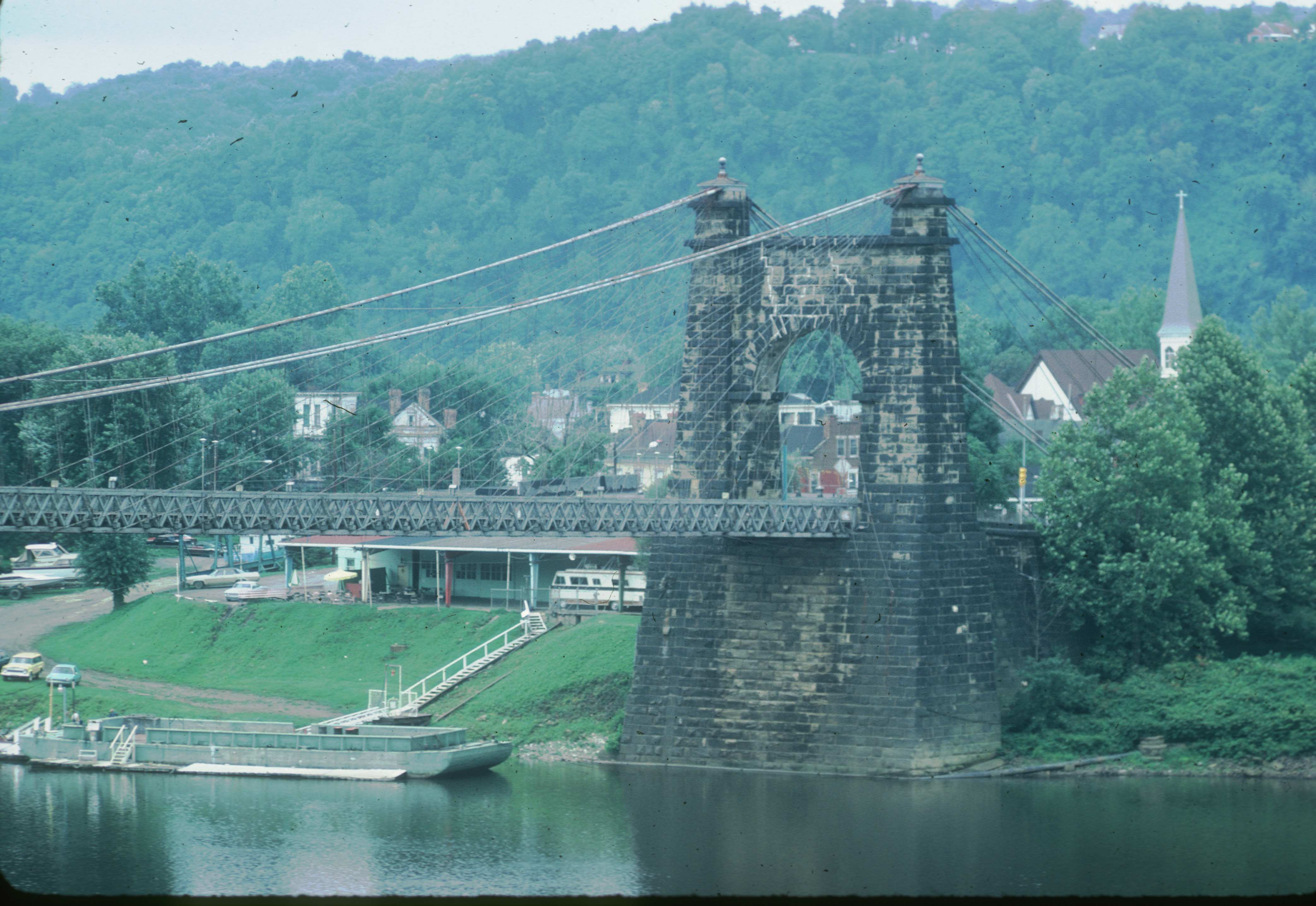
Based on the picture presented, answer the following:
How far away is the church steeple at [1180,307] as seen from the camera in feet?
366

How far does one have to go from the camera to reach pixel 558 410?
300 feet

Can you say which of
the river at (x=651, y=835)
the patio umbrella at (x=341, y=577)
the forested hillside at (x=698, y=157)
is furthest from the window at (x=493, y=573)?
the forested hillside at (x=698, y=157)

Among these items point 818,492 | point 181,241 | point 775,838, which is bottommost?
point 775,838

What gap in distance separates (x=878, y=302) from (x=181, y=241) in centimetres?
11798

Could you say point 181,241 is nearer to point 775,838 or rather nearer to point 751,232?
point 751,232

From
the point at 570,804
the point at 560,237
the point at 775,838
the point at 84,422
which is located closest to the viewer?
the point at 775,838

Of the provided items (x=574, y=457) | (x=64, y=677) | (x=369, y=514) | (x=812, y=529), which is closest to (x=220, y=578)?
(x=574, y=457)

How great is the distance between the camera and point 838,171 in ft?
522

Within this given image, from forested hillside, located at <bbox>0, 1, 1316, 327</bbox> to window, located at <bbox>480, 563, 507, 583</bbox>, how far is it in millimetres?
83956

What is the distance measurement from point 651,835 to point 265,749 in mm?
12993

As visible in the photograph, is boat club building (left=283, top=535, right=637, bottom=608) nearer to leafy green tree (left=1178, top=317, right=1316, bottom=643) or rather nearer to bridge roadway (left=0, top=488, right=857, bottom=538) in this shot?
bridge roadway (left=0, top=488, right=857, bottom=538)

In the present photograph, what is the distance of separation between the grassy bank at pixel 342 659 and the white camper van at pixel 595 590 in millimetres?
2015

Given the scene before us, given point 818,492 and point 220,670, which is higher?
point 818,492

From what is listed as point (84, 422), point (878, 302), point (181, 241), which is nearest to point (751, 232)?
point (878, 302)
